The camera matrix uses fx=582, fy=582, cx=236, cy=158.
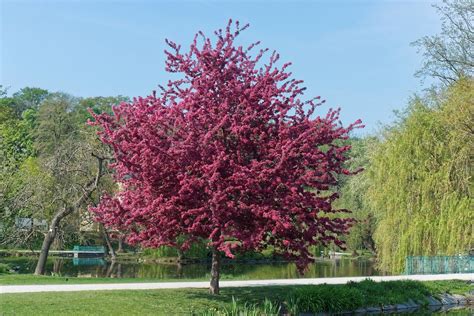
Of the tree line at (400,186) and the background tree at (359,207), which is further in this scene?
the background tree at (359,207)

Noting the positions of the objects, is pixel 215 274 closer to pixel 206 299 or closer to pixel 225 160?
pixel 206 299

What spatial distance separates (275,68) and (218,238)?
15.7ft

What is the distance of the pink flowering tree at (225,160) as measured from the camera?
46.3 feet

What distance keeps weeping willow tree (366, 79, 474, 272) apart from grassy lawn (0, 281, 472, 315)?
4.76 metres

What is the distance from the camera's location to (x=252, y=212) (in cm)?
1430

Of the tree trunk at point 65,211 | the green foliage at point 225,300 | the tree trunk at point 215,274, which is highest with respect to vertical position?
the tree trunk at point 65,211

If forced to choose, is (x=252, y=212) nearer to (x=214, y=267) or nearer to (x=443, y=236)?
(x=214, y=267)

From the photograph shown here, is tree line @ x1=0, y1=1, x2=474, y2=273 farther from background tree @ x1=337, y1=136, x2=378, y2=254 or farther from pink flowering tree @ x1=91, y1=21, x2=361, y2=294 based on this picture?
background tree @ x1=337, y1=136, x2=378, y2=254

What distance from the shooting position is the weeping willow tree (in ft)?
83.2

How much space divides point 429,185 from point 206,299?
14.9 meters

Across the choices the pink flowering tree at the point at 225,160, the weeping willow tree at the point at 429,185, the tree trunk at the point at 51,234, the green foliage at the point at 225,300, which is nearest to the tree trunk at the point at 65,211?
the tree trunk at the point at 51,234

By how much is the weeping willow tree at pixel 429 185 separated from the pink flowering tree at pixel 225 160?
12.2 meters

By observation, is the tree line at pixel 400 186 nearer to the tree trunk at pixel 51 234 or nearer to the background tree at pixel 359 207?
the tree trunk at pixel 51 234

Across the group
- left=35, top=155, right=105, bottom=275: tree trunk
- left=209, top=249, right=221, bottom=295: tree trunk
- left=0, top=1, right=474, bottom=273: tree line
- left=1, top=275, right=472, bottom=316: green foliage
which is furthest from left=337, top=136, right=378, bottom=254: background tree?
left=209, top=249, right=221, bottom=295: tree trunk
